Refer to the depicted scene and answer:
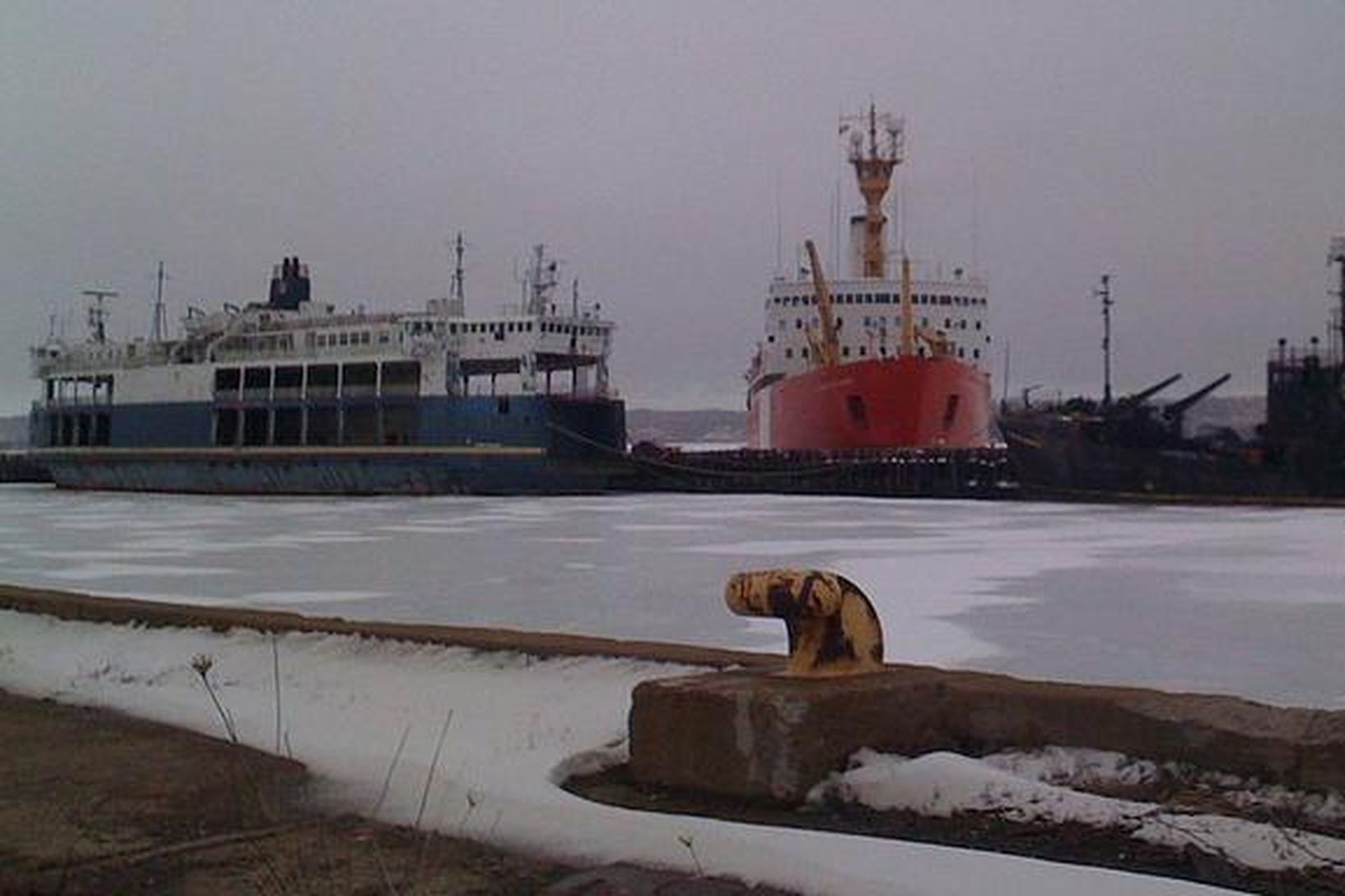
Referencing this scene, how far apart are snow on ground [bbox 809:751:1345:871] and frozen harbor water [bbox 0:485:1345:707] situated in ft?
10.6

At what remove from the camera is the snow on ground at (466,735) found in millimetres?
3975

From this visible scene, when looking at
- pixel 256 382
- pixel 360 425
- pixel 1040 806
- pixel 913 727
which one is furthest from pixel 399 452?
pixel 1040 806

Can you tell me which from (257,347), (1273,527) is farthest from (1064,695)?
(257,347)

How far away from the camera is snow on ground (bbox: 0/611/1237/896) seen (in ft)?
13.0

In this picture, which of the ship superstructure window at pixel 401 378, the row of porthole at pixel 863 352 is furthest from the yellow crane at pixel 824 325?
the ship superstructure window at pixel 401 378

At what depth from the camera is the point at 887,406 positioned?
4444cm

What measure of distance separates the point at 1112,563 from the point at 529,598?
23.2 feet

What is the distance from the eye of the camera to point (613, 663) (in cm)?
714

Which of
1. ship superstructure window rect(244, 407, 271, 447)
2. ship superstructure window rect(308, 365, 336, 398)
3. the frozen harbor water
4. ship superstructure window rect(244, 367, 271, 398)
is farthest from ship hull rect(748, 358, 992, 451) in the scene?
ship superstructure window rect(244, 407, 271, 447)

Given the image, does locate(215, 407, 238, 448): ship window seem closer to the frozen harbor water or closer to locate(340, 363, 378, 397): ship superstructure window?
locate(340, 363, 378, 397): ship superstructure window

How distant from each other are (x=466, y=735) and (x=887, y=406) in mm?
39134

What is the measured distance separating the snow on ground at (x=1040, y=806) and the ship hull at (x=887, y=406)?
3967cm

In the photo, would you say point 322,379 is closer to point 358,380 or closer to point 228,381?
point 358,380

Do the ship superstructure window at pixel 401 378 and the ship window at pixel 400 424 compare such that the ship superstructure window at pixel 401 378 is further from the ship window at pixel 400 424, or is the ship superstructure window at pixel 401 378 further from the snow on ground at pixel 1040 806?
the snow on ground at pixel 1040 806
